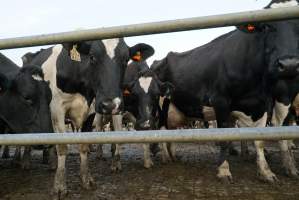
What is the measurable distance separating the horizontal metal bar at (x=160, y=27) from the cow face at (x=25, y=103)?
310cm

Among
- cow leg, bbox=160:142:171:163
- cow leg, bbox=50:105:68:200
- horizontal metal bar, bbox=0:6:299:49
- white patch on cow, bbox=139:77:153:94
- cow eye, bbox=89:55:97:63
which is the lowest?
cow leg, bbox=160:142:171:163

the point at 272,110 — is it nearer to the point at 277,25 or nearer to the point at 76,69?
the point at 277,25

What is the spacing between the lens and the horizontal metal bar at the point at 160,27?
64.7 inches

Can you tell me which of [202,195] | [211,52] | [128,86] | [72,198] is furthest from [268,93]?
→ [72,198]

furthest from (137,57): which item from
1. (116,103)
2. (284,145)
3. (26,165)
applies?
(26,165)

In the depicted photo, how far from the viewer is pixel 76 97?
18.4 ft

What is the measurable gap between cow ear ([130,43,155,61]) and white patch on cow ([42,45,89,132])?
1.00m

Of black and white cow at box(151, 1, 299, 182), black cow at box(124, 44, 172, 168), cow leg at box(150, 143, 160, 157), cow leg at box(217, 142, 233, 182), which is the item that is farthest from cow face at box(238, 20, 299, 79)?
cow leg at box(150, 143, 160, 157)

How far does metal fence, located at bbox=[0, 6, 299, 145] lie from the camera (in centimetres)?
161

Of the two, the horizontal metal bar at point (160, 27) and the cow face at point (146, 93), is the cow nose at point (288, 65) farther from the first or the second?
the cow face at point (146, 93)

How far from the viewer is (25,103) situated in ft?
16.4

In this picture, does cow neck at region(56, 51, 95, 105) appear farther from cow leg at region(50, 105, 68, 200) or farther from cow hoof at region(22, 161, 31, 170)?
cow hoof at region(22, 161, 31, 170)

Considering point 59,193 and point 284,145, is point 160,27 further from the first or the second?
point 284,145

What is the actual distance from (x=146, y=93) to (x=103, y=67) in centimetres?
269
